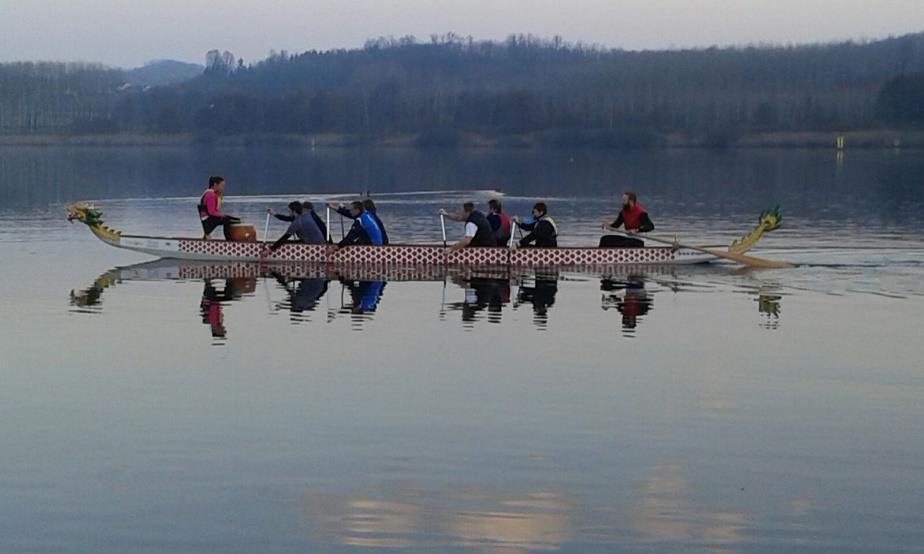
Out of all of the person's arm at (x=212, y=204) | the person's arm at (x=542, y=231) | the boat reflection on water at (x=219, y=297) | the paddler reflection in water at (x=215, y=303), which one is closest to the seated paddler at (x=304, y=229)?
the person's arm at (x=212, y=204)

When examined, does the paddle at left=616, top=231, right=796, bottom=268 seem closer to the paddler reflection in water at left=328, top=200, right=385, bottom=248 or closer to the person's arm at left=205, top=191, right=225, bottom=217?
the paddler reflection in water at left=328, top=200, right=385, bottom=248

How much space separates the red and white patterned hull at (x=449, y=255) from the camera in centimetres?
3309

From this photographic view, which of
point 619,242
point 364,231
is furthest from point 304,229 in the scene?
point 619,242

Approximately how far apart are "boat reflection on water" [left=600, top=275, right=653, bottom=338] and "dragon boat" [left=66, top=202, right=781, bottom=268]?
1185 mm

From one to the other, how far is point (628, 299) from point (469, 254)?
19.8 ft

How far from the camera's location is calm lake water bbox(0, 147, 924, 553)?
13.5 metres

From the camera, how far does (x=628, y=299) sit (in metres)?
28.3

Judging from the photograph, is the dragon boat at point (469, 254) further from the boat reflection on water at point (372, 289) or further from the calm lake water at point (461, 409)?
the calm lake water at point (461, 409)

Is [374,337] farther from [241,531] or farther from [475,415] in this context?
[241,531]

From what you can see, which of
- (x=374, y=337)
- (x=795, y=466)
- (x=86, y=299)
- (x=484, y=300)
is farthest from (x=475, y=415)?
(x=86, y=299)

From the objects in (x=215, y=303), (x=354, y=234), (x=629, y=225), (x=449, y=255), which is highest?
(x=629, y=225)

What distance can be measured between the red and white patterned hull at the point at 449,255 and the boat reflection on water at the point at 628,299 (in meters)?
1.21

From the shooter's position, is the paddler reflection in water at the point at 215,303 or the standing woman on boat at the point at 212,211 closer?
the paddler reflection in water at the point at 215,303

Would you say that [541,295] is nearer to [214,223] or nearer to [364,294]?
[364,294]
